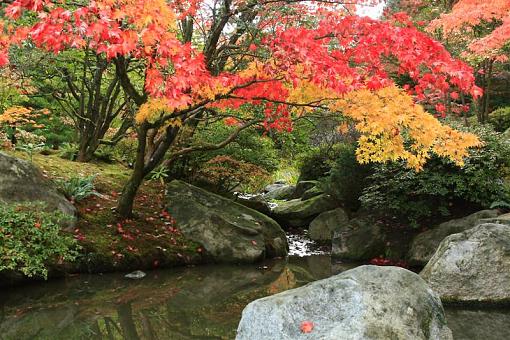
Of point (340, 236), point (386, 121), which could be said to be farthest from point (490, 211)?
point (386, 121)

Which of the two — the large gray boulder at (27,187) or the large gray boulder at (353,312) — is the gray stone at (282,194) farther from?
the large gray boulder at (353,312)

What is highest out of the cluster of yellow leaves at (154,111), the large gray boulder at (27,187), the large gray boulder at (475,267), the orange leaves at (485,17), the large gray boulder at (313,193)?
the orange leaves at (485,17)

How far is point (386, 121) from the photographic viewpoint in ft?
20.4

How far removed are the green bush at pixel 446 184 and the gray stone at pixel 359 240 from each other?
55 cm

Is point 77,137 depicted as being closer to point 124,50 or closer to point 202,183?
point 202,183

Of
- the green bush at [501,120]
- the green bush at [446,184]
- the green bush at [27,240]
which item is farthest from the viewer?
the green bush at [501,120]

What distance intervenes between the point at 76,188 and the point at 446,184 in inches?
288

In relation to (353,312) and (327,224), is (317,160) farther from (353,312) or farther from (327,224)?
(353,312)

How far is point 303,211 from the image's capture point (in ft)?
42.8

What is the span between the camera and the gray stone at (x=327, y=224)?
1180 centimetres

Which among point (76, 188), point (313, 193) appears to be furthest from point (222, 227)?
point (313, 193)

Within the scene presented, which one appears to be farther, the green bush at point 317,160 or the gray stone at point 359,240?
the green bush at point 317,160

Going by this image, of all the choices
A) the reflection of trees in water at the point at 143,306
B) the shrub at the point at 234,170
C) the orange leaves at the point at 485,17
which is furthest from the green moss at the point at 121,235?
the orange leaves at the point at 485,17

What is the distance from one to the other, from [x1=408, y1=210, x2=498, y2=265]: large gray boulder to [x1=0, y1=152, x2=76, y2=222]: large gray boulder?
6566mm
